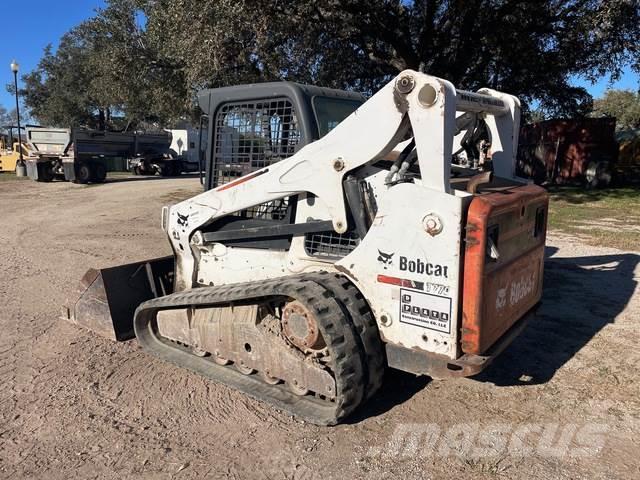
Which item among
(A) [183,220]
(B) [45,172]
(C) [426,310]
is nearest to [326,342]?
(C) [426,310]

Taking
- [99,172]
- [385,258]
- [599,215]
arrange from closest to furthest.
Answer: [385,258] → [599,215] → [99,172]

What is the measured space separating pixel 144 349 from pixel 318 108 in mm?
2437

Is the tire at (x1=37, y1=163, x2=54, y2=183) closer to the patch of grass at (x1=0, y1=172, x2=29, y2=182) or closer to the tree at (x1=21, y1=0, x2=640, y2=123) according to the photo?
the patch of grass at (x1=0, y1=172, x2=29, y2=182)

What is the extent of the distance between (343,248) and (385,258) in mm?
488

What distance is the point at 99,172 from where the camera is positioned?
2383 centimetres

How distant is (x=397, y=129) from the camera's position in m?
3.03

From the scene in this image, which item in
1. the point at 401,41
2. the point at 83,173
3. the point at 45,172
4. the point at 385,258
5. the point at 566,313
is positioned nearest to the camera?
the point at 385,258

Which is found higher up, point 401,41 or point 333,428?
point 401,41

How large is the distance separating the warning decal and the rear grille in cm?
58

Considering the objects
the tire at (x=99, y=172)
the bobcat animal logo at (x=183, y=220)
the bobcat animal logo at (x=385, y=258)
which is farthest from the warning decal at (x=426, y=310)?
the tire at (x=99, y=172)

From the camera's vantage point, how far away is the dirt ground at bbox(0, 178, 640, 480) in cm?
289

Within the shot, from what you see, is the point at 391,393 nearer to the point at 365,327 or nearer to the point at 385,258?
the point at 365,327

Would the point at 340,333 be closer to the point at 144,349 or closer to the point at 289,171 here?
the point at 289,171

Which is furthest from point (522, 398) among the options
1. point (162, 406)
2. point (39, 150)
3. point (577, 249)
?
point (39, 150)
